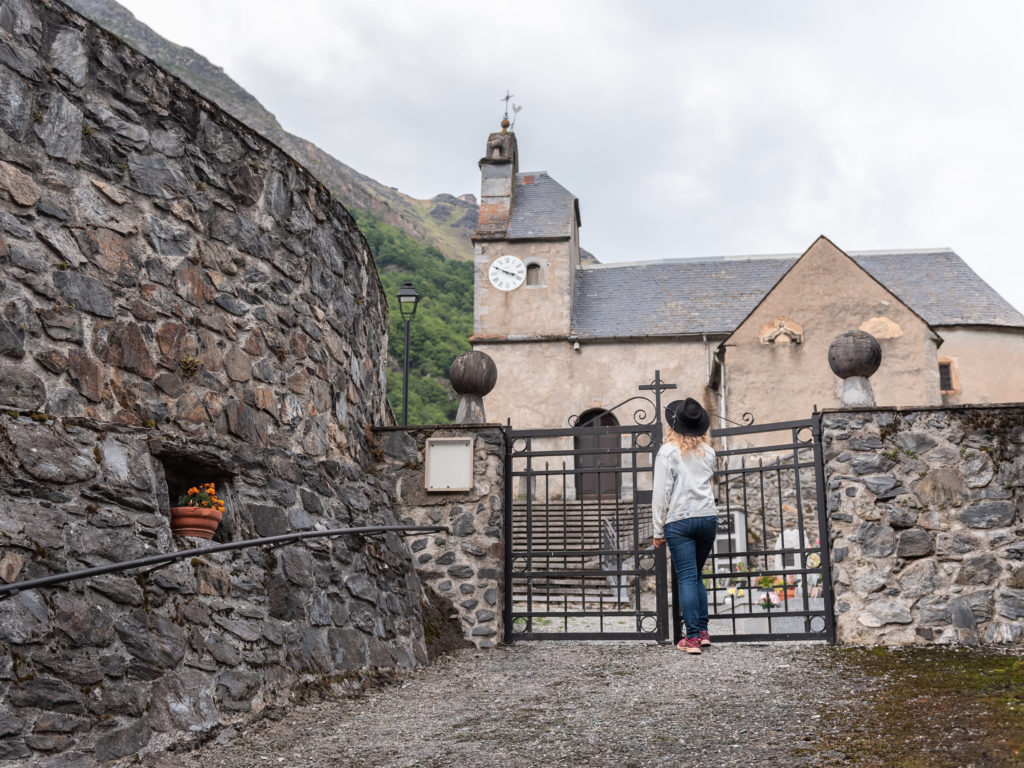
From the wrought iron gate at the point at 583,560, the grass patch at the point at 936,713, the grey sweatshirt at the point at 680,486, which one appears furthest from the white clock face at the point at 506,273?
the grass patch at the point at 936,713

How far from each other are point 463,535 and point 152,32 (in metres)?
91.4

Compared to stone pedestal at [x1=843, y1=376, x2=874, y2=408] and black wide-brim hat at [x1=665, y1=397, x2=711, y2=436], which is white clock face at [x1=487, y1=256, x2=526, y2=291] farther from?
black wide-brim hat at [x1=665, y1=397, x2=711, y2=436]

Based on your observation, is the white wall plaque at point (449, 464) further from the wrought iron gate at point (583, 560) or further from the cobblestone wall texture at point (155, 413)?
the cobblestone wall texture at point (155, 413)

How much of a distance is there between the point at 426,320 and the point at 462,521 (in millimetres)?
32084

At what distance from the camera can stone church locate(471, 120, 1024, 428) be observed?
21.2 meters

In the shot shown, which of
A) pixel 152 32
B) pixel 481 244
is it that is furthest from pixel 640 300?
pixel 152 32

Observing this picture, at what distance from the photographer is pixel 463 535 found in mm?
8797

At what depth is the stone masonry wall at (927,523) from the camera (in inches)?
311

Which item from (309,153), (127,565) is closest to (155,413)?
(127,565)

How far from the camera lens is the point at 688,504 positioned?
24.0 ft

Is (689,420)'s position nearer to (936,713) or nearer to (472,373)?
(472,373)

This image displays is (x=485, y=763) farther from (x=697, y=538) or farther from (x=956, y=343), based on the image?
(x=956, y=343)

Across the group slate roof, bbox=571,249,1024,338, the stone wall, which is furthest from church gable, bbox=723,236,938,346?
the stone wall

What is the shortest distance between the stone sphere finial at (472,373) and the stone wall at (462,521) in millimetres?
674
